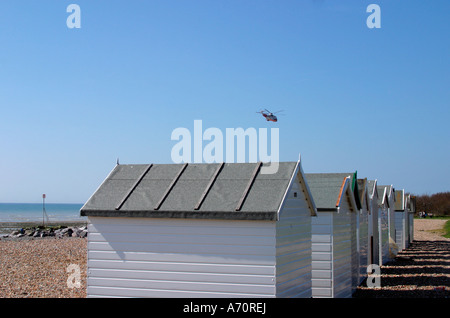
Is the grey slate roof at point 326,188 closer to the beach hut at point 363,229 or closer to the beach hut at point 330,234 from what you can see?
the beach hut at point 330,234

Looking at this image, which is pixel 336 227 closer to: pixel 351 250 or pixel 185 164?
pixel 351 250

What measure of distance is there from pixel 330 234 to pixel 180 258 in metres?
5.08

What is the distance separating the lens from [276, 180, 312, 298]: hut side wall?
8852 mm

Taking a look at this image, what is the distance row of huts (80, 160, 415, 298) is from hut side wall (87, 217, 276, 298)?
0.02 metres

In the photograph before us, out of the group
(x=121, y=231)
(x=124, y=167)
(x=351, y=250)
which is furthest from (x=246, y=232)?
(x=351, y=250)

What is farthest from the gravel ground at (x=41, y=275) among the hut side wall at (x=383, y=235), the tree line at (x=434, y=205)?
the tree line at (x=434, y=205)

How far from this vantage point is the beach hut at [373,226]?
784 inches

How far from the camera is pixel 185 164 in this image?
1067 centimetres

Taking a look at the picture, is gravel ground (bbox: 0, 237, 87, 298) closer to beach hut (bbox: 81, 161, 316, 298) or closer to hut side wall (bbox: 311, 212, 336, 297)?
beach hut (bbox: 81, 161, 316, 298)

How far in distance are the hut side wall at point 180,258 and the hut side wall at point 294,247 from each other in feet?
0.99

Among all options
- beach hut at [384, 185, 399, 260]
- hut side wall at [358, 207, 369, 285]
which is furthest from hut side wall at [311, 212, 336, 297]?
beach hut at [384, 185, 399, 260]

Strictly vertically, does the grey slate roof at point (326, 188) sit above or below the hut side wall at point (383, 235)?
above

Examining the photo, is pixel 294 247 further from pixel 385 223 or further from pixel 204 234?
pixel 385 223
